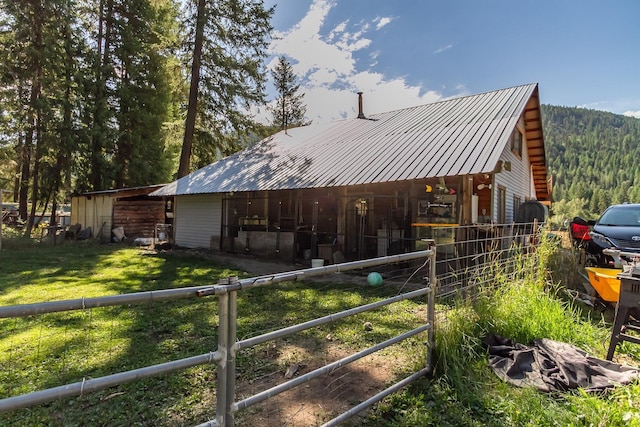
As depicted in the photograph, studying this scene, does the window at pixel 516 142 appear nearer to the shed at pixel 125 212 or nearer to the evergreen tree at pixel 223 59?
the evergreen tree at pixel 223 59

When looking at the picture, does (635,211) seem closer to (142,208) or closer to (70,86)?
(142,208)

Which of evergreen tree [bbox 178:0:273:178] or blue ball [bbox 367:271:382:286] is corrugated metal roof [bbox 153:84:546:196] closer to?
blue ball [bbox 367:271:382:286]

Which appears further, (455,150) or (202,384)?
(455,150)

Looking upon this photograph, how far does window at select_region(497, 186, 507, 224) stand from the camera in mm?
10141

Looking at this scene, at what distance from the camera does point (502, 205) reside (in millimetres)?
10430

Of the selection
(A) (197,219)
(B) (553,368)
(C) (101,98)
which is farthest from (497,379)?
(C) (101,98)

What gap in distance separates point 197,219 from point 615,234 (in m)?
13.2

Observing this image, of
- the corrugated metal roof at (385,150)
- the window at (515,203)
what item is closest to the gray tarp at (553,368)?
the corrugated metal roof at (385,150)

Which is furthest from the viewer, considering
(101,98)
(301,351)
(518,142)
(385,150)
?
(101,98)

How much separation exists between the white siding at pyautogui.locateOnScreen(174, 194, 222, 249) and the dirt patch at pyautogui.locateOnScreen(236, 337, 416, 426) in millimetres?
10434

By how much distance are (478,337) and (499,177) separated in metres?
7.90

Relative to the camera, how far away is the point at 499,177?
991 centimetres

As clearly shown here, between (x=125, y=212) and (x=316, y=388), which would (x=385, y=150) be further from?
(x=125, y=212)

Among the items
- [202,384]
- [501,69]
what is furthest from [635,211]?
[501,69]
